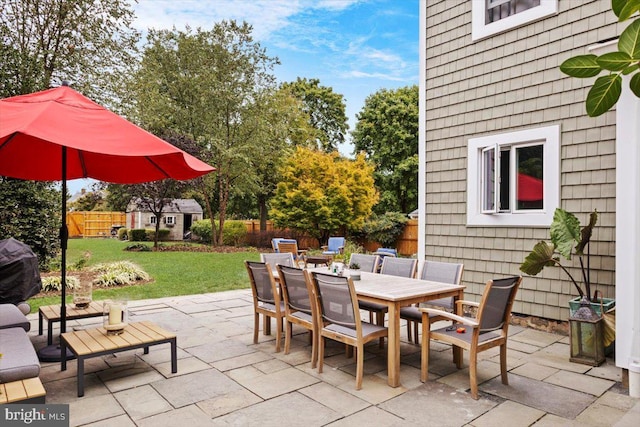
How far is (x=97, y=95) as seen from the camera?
32.9ft

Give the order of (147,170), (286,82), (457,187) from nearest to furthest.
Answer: (147,170) < (457,187) < (286,82)

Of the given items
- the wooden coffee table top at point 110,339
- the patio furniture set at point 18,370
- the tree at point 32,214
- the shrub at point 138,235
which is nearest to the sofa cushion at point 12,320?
the patio furniture set at point 18,370

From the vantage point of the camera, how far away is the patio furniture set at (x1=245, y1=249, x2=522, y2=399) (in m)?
3.23

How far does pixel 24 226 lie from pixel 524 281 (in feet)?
27.6

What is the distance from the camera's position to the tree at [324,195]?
47.9 feet

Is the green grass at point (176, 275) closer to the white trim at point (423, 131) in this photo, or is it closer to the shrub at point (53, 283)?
the shrub at point (53, 283)

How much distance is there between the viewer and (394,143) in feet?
72.6

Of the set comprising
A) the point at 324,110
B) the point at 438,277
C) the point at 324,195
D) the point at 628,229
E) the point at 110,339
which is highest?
the point at 324,110

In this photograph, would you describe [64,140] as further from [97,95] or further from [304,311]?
[97,95]

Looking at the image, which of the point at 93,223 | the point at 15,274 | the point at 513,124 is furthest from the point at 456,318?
the point at 93,223

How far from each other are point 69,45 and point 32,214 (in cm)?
421

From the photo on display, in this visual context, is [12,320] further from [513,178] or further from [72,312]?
[513,178]

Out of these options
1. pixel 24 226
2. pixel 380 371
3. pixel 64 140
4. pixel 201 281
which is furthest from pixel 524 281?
pixel 24 226

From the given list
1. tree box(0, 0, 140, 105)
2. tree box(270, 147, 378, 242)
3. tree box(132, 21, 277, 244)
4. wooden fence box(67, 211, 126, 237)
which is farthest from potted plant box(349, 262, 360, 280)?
wooden fence box(67, 211, 126, 237)
